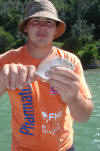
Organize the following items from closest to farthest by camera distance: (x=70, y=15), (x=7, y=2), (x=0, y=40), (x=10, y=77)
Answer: (x=10, y=77) → (x=0, y=40) → (x=70, y=15) → (x=7, y=2)

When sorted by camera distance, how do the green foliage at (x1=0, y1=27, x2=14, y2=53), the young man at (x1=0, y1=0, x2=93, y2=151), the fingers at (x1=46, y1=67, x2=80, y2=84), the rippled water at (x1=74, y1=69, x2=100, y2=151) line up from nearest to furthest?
1. the fingers at (x1=46, y1=67, x2=80, y2=84)
2. the young man at (x1=0, y1=0, x2=93, y2=151)
3. the rippled water at (x1=74, y1=69, x2=100, y2=151)
4. the green foliage at (x1=0, y1=27, x2=14, y2=53)

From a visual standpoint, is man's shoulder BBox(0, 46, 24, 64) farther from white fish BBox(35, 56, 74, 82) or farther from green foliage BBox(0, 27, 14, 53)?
green foliage BBox(0, 27, 14, 53)

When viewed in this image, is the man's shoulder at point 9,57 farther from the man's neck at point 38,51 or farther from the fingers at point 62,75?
the fingers at point 62,75

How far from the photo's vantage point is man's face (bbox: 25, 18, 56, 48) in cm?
227

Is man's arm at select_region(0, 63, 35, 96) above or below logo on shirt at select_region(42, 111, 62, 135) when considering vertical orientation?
above

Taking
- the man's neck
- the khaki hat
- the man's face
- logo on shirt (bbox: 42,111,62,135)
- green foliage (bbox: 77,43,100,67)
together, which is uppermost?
the khaki hat

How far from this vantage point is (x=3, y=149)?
470 cm

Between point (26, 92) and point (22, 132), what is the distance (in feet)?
1.26

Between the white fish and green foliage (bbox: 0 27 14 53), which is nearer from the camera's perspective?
the white fish

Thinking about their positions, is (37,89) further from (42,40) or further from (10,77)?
(10,77)

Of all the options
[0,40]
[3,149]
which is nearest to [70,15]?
[0,40]

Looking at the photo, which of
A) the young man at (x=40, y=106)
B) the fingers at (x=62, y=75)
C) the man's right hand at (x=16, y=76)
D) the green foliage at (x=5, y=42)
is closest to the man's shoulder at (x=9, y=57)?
the young man at (x=40, y=106)

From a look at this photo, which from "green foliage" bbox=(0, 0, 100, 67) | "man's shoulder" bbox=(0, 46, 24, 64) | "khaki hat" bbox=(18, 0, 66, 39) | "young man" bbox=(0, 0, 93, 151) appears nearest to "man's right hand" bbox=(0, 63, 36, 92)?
"young man" bbox=(0, 0, 93, 151)

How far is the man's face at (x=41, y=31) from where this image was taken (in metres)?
2.27
